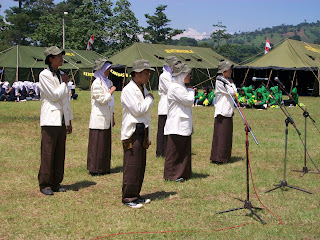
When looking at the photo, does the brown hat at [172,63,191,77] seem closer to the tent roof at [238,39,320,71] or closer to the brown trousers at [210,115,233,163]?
the brown trousers at [210,115,233,163]

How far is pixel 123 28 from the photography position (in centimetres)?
4378

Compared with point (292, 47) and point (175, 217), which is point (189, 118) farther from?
point (292, 47)

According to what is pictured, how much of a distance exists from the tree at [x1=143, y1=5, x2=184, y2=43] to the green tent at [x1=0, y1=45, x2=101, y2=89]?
22.8 meters

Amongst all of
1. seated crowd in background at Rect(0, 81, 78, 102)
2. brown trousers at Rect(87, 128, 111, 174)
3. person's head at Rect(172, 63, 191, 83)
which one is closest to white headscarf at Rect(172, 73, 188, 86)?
person's head at Rect(172, 63, 191, 83)

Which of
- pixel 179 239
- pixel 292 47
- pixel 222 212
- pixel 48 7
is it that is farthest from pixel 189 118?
pixel 48 7

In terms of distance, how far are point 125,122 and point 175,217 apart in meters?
1.36

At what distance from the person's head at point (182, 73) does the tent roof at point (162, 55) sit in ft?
63.5

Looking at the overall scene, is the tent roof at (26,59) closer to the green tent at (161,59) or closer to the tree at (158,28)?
the green tent at (161,59)

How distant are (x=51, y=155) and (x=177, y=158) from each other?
2.04 metres

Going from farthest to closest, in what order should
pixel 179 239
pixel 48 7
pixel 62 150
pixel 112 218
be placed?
pixel 48 7 → pixel 62 150 → pixel 112 218 → pixel 179 239

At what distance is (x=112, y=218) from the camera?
208 inches

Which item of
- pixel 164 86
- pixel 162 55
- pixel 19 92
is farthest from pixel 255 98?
pixel 19 92

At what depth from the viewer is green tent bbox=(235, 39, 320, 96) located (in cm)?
2404

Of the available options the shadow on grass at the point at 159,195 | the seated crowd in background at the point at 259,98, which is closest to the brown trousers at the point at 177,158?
the shadow on grass at the point at 159,195
